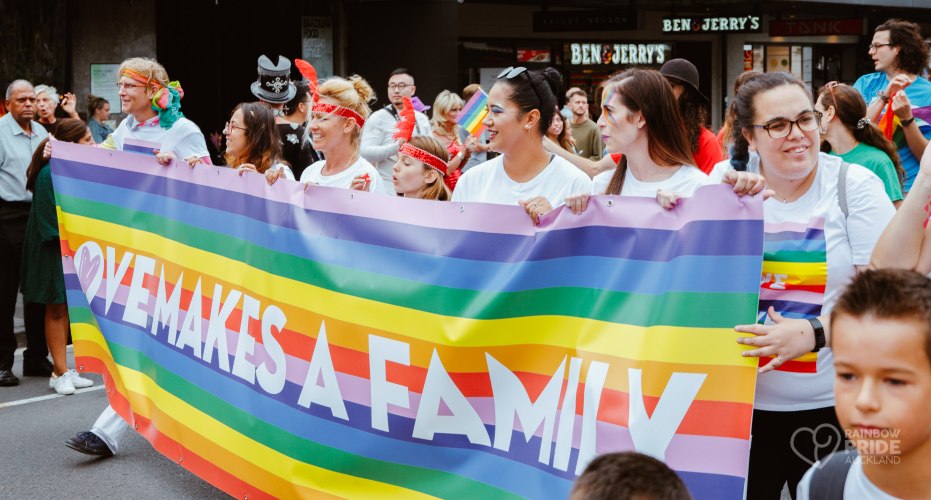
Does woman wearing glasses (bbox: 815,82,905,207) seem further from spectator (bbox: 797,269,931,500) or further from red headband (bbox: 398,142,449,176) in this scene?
spectator (bbox: 797,269,931,500)

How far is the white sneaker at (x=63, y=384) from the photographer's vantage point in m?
7.55

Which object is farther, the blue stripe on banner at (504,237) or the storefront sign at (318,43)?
the storefront sign at (318,43)

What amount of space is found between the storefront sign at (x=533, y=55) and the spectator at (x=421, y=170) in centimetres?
1688

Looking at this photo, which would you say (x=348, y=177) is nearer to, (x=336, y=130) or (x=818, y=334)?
(x=336, y=130)

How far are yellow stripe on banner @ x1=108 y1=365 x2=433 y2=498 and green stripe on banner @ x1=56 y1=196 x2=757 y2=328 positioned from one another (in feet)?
2.23

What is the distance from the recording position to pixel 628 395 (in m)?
3.18

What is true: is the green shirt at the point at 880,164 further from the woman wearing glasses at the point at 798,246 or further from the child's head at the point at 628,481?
the child's head at the point at 628,481

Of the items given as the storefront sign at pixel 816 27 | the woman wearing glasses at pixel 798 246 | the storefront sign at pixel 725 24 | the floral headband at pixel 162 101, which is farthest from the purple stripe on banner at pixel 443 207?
the storefront sign at pixel 816 27

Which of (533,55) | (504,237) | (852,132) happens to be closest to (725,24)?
(533,55)

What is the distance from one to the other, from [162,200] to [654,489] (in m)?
3.98

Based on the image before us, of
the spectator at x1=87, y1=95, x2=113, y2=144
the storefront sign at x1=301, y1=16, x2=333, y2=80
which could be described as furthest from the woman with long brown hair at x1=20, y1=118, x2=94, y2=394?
the storefront sign at x1=301, y1=16, x2=333, y2=80

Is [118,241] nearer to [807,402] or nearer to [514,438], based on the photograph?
[514,438]

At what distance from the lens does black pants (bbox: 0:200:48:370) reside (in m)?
8.10

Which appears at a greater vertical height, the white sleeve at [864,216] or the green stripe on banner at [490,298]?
the white sleeve at [864,216]
